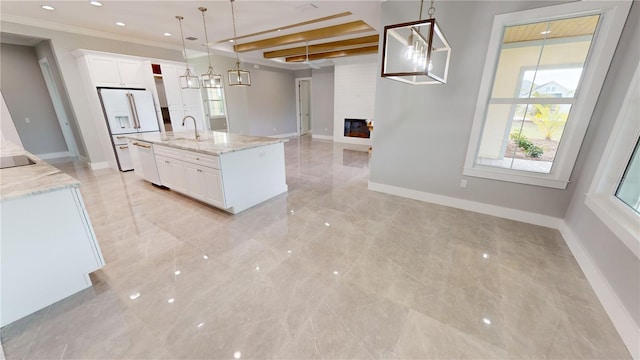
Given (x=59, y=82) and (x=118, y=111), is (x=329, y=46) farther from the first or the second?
(x=59, y=82)

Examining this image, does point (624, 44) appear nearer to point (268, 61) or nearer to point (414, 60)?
point (414, 60)

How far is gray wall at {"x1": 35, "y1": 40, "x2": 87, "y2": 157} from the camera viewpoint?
4680mm

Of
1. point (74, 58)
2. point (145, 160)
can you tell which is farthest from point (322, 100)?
point (74, 58)

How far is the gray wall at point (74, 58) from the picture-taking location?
167 inches

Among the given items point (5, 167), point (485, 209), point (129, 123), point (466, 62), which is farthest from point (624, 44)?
point (129, 123)

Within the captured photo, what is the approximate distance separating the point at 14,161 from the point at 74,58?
3855 mm

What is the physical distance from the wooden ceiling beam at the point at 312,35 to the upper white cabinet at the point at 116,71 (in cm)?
218

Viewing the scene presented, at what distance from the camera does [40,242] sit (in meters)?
1.65

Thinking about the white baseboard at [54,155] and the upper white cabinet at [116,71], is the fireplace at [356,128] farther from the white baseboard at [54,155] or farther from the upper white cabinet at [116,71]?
the white baseboard at [54,155]

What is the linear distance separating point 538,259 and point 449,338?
152cm

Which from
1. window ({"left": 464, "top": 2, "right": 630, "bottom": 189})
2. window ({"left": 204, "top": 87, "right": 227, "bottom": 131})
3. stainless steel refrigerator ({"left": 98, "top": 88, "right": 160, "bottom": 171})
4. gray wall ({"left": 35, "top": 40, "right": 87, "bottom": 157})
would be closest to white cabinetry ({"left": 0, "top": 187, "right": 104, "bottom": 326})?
stainless steel refrigerator ({"left": 98, "top": 88, "right": 160, "bottom": 171})

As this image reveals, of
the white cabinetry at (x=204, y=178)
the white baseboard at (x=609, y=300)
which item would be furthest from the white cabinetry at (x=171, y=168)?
the white baseboard at (x=609, y=300)

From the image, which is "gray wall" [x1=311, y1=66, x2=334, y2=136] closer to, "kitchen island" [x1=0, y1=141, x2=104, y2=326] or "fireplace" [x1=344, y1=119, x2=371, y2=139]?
"fireplace" [x1=344, y1=119, x2=371, y2=139]

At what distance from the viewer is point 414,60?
159 cm
